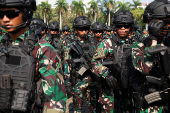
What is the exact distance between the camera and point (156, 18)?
11.3ft

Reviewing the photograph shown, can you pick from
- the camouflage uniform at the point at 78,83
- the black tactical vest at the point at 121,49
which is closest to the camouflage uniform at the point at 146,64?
the black tactical vest at the point at 121,49

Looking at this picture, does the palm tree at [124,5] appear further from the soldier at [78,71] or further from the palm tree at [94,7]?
the soldier at [78,71]

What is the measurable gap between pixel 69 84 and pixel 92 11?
187ft

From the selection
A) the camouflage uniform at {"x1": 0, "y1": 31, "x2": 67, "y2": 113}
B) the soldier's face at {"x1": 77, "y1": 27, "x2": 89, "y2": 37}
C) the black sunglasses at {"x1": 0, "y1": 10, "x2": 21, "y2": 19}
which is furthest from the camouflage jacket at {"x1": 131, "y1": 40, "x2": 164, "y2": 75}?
the soldier's face at {"x1": 77, "y1": 27, "x2": 89, "y2": 37}

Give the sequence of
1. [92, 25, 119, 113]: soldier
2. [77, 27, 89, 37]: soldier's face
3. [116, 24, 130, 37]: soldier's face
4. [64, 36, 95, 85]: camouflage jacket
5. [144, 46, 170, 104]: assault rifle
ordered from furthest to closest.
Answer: [77, 27, 89, 37]: soldier's face, [64, 36, 95, 85]: camouflage jacket, [116, 24, 130, 37]: soldier's face, [92, 25, 119, 113]: soldier, [144, 46, 170, 104]: assault rifle

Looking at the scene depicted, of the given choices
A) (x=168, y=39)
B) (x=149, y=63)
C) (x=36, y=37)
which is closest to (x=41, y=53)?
(x=36, y=37)

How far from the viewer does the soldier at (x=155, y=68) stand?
3.12m

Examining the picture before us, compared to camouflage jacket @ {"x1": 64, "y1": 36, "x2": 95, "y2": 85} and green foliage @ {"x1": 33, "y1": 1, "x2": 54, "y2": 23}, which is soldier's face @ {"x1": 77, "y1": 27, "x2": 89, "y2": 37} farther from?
green foliage @ {"x1": 33, "y1": 1, "x2": 54, "y2": 23}

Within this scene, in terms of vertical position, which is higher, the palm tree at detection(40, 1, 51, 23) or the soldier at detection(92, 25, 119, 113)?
the palm tree at detection(40, 1, 51, 23)

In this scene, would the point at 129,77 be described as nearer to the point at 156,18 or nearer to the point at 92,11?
the point at 156,18

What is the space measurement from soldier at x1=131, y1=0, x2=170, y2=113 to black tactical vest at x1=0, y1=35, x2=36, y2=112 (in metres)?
1.64

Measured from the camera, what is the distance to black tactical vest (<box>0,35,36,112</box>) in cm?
233

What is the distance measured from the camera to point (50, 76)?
7.70 ft

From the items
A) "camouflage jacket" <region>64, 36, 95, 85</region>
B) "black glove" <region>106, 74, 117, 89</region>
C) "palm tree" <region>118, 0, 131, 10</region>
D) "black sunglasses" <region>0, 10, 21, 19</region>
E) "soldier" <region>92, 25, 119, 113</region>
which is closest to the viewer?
"black sunglasses" <region>0, 10, 21, 19</region>
